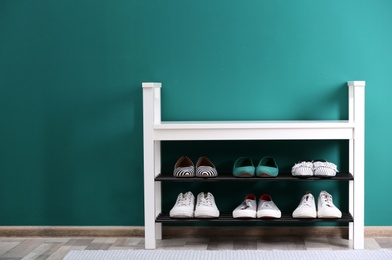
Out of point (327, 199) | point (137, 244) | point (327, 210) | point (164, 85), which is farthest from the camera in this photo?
point (164, 85)

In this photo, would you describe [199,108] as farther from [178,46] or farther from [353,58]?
[353,58]

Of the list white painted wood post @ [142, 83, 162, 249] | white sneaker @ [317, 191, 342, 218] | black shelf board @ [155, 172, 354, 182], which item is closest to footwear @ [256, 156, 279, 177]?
black shelf board @ [155, 172, 354, 182]

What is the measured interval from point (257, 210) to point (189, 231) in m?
0.47

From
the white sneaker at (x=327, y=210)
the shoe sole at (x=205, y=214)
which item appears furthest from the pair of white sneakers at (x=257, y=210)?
the white sneaker at (x=327, y=210)

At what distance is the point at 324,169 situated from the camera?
3.85 meters

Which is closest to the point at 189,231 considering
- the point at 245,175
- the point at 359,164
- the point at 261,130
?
the point at 245,175

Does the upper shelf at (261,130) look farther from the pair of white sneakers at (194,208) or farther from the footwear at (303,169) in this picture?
the pair of white sneakers at (194,208)

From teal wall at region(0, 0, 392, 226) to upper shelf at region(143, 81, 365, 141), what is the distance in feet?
0.92

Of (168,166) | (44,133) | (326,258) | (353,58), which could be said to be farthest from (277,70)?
(44,133)

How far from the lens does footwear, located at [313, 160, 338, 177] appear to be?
12.6 feet

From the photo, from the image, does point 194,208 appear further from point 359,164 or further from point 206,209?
point 359,164

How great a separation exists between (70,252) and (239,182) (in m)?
0.99

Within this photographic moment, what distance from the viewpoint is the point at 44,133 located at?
424 cm

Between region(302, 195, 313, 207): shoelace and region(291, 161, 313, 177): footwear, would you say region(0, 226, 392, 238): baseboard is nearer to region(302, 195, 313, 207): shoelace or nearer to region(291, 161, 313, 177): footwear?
region(302, 195, 313, 207): shoelace
